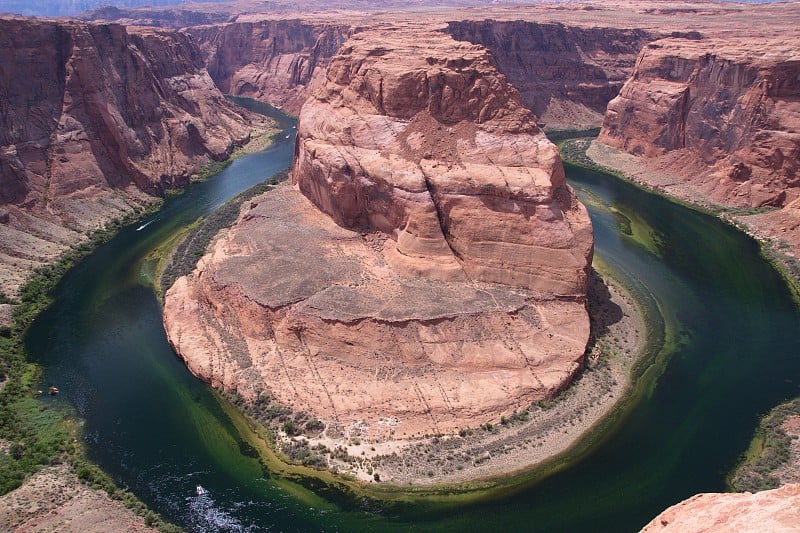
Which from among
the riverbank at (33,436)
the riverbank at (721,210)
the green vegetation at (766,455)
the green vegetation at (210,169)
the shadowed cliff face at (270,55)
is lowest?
the green vegetation at (766,455)

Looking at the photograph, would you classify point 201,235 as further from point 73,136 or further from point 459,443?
point 459,443

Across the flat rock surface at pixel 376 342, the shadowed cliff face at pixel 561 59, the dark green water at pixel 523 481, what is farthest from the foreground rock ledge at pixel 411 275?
the shadowed cliff face at pixel 561 59

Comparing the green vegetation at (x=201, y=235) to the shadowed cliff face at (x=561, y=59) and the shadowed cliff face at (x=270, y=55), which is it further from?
the shadowed cliff face at (x=561, y=59)

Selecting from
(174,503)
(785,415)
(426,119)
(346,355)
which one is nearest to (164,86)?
(426,119)

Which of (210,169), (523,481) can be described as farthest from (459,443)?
(210,169)

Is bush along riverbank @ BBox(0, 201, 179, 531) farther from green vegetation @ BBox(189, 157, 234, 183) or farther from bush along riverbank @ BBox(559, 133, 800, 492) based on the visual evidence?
green vegetation @ BBox(189, 157, 234, 183)

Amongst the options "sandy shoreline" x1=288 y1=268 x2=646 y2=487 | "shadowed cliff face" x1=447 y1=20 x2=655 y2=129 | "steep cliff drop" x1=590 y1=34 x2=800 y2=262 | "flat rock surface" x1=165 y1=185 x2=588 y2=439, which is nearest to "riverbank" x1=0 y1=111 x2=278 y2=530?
"flat rock surface" x1=165 y1=185 x2=588 y2=439

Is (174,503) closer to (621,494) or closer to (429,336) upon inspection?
(429,336)
